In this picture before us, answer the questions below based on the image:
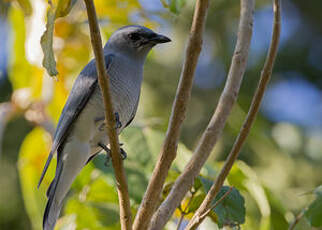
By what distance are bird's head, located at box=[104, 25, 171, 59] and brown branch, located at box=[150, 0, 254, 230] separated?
128 centimetres

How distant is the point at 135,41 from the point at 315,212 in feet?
5.50

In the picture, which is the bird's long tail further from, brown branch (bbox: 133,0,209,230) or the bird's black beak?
brown branch (bbox: 133,0,209,230)

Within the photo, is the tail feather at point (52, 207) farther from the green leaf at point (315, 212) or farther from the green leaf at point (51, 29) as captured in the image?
the green leaf at point (315, 212)

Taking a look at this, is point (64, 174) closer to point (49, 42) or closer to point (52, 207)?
point (52, 207)

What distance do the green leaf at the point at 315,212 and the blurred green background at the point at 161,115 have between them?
0.06 meters

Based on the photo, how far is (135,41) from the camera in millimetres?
3248

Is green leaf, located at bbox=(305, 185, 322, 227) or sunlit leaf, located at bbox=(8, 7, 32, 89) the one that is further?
sunlit leaf, located at bbox=(8, 7, 32, 89)

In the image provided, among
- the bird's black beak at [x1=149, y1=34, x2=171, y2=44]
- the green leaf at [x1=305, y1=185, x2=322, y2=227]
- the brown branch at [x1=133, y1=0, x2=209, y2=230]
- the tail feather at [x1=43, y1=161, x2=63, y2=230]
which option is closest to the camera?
the brown branch at [x1=133, y1=0, x2=209, y2=230]

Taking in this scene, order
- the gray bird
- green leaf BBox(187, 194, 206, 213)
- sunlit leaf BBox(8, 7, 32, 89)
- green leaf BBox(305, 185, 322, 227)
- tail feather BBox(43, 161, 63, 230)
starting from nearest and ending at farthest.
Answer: green leaf BBox(305, 185, 322, 227), green leaf BBox(187, 194, 206, 213), tail feather BBox(43, 161, 63, 230), the gray bird, sunlit leaf BBox(8, 7, 32, 89)

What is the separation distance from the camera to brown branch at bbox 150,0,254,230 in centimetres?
182

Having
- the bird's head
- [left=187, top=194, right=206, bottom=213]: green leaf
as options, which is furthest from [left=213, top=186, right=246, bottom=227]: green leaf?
the bird's head

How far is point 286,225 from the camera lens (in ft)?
7.73

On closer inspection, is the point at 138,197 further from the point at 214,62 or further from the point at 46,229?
the point at 214,62

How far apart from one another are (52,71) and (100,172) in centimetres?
93
